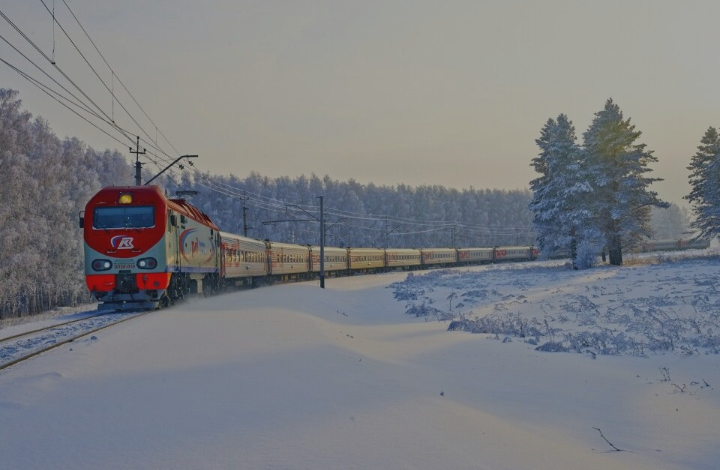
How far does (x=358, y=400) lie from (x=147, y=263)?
13.1 meters

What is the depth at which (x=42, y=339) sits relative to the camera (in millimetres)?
12438

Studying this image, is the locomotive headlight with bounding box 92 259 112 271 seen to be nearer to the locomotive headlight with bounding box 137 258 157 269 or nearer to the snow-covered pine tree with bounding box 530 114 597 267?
the locomotive headlight with bounding box 137 258 157 269

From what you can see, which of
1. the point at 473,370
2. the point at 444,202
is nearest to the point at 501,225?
the point at 444,202

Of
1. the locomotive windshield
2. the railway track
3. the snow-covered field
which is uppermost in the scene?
the locomotive windshield

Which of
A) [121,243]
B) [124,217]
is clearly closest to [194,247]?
[124,217]

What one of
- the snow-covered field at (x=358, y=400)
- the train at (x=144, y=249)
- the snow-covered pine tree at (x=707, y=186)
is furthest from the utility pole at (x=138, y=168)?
the snow-covered pine tree at (x=707, y=186)

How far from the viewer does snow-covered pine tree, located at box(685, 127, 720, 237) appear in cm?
4656

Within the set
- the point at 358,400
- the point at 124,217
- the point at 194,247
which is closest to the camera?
the point at 358,400

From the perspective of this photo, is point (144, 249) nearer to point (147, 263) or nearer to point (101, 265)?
point (147, 263)

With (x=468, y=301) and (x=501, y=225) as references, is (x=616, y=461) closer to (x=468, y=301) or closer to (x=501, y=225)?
(x=468, y=301)

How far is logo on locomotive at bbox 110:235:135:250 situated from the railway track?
2442mm

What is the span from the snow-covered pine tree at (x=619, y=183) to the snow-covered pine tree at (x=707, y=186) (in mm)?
5594

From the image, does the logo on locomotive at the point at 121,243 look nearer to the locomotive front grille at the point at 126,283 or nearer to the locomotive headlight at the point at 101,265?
the locomotive headlight at the point at 101,265

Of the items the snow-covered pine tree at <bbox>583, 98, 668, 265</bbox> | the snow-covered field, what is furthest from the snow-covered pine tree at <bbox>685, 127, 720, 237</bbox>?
the snow-covered field
